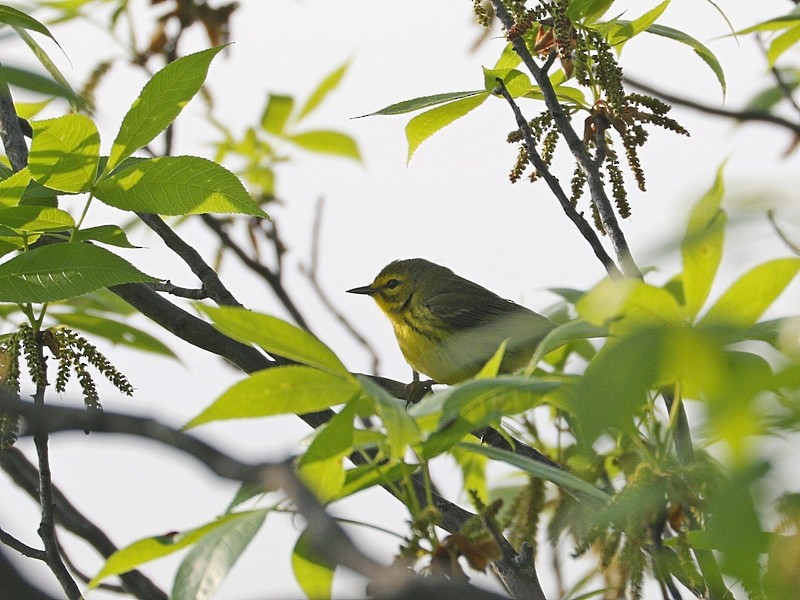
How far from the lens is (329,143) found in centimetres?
501

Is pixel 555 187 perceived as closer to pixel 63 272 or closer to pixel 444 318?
pixel 63 272

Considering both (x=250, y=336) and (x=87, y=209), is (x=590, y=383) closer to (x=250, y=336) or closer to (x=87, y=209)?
(x=250, y=336)

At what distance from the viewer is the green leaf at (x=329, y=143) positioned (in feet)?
16.4

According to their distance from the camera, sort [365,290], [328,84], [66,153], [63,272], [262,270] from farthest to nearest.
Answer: [365,290] → [328,84] → [262,270] → [66,153] → [63,272]

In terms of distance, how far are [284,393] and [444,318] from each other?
14.6ft

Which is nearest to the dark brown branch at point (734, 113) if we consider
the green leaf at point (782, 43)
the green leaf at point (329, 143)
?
the green leaf at point (782, 43)

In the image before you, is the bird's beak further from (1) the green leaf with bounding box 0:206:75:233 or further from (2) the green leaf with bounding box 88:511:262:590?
(2) the green leaf with bounding box 88:511:262:590

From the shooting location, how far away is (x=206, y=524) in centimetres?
156

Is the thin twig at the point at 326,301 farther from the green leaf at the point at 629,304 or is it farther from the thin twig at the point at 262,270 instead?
the green leaf at the point at 629,304

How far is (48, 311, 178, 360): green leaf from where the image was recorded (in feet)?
10.0

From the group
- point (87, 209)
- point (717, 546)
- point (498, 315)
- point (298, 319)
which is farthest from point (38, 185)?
point (498, 315)

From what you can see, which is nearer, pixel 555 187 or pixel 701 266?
pixel 701 266

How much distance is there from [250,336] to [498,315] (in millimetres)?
4794

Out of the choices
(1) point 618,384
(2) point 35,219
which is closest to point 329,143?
(2) point 35,219
